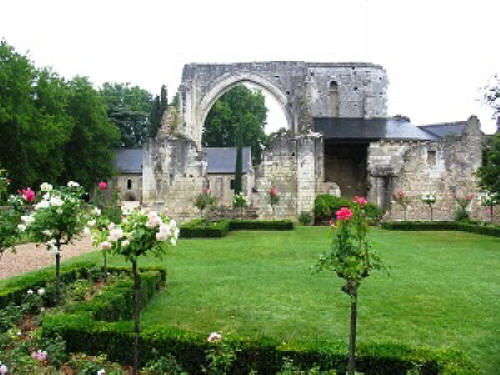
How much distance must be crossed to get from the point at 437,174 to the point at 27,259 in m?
17.6

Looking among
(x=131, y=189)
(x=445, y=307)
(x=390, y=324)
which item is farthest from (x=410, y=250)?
(x=131, y=189)

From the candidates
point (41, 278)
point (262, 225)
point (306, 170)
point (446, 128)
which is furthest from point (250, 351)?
point (446, 128)

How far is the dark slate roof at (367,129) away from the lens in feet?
71.9

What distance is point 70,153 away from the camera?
31.0m

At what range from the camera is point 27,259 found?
34.6 ft

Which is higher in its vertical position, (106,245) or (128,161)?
(128,161)

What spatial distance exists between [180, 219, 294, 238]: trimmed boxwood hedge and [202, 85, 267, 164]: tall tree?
26.3m

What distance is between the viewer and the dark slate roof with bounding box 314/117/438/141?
21922 mm

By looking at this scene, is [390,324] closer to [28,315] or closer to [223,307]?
[223,307]

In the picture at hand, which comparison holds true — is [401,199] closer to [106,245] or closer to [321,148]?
[321,148]

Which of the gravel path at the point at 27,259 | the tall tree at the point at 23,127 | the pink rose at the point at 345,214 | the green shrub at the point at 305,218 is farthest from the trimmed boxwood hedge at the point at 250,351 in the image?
the tall tree at the point at 23,127

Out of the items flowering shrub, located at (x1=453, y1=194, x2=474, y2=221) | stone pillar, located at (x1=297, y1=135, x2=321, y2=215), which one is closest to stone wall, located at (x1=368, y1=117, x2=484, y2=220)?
flowering shrub, located at (x1=453, y1=194, x2=474, y2=221)

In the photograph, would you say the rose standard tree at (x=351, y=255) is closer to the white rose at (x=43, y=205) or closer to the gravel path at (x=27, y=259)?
the white rose at (x=43, y=205)

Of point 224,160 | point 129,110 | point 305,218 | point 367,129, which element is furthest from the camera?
point 129,110
